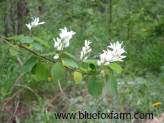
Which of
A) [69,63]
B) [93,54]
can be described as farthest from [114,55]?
[93,54]

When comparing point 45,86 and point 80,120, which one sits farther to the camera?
point 45,86

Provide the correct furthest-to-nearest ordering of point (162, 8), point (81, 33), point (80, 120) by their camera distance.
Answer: point (162, 8) < point (81, 33) < point (80, 120)

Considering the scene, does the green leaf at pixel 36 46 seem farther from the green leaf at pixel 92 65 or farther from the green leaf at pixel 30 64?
the green leaf at pixel 92 65

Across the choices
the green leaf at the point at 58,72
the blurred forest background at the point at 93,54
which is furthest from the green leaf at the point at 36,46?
the blurred forest background at the point at 93,54

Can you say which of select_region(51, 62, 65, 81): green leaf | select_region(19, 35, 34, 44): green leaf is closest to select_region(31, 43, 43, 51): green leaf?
select_region(19, 35, 34, 44): green leaf

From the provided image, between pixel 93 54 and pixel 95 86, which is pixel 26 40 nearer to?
pixel 95 86

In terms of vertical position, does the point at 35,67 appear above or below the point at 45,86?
below

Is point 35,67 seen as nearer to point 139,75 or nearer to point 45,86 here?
point 45,86

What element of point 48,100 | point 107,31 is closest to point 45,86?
point 48,100
